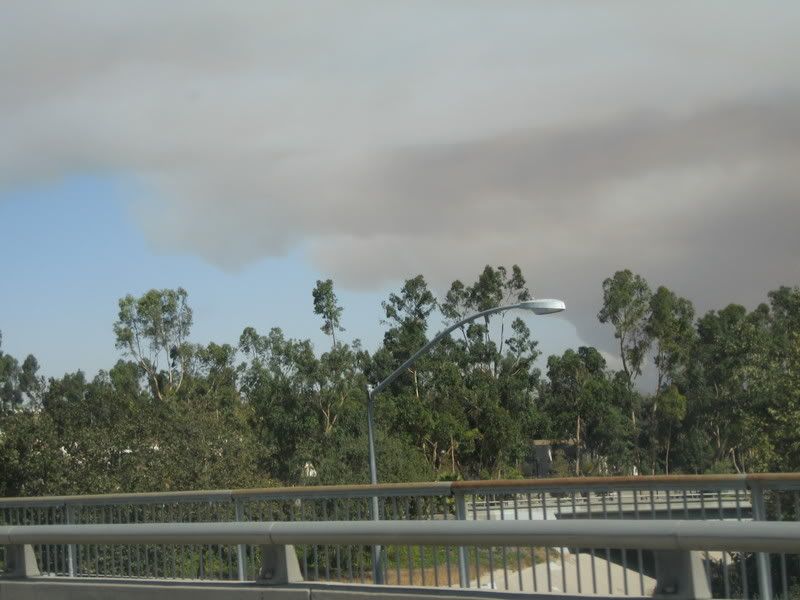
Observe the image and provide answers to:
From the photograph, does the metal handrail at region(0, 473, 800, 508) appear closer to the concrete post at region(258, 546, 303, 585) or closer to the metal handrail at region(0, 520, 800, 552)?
the concrete post at region(258, 546, 303, 585)

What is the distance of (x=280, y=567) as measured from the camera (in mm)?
7750

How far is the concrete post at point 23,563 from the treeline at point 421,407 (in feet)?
85.9

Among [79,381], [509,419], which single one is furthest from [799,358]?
[79,381]

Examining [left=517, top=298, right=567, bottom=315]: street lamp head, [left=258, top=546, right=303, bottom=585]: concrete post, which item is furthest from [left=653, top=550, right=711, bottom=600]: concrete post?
[left=517, top=298, right=567, bottom=315]: street lamp head

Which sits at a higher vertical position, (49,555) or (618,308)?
(618,308)

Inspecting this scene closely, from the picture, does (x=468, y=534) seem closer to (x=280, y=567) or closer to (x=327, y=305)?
(x=280, y=567)

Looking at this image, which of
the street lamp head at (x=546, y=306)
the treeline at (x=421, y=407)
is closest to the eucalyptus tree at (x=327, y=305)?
the treeline at (x=421, y=407)

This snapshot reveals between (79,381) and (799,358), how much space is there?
106565 mm

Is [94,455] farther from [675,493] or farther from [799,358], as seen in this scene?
[799,358]

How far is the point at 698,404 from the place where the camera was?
102312 millimetres

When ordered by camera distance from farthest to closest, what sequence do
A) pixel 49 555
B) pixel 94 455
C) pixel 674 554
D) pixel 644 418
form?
pixel 644 418, pixel 94 455, pixel 49 555, pixel 674 554

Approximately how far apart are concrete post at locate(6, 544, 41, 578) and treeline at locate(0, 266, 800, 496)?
2619 centimetres

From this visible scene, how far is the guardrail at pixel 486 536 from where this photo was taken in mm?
5742

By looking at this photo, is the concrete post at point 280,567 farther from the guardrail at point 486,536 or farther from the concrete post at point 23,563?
the concrete post at point 23,563
